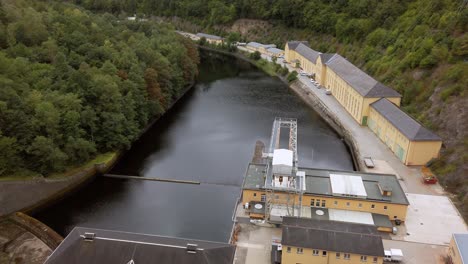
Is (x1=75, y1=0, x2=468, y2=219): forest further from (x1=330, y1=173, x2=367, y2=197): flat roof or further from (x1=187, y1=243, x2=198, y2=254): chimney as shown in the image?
(x1=187, y1=243, x2=198, y2=254): chimney

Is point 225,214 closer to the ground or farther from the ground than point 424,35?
closer to the ground

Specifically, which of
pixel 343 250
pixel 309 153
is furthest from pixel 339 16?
pixel 343 250

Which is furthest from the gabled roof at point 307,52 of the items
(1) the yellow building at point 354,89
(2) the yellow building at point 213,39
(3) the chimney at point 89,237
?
(3) the chimney at point 89,237

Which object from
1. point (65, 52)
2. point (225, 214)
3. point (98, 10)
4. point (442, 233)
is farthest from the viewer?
point (98, 10)

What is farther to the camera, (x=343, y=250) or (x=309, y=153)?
(x=309, y=153)

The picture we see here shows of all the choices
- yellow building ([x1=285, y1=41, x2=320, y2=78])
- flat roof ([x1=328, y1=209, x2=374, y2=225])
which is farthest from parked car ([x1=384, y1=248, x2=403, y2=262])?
yellow building ([x1=285, y1=41, x2=320, y2=78])

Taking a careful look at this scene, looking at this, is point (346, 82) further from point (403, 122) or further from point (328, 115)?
point (403, 122)

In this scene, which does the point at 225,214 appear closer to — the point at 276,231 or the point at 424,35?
the point at 276,231
